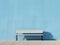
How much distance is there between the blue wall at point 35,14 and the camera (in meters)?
7.06

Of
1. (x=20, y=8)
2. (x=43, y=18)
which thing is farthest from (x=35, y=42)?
(x=20, y=8)

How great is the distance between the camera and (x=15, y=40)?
7.13m

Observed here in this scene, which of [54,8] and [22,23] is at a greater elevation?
[54,8]

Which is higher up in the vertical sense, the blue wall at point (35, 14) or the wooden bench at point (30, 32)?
the blue wall at point (35, 14)

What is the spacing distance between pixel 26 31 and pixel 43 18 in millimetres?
867

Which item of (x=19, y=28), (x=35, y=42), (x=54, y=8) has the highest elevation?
(x=54, y=8)

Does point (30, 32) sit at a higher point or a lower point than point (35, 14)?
lower

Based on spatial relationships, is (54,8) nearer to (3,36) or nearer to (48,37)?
(48,37)

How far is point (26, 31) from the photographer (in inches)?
279

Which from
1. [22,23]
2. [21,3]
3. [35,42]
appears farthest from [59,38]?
[21,3]

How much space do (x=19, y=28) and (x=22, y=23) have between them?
0.24 meters

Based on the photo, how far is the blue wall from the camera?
7.06 m

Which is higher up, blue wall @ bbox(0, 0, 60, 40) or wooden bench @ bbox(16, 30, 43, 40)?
blue wall @ bbox(0, 0, 60, 40)

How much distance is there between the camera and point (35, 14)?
7074 millimetres
